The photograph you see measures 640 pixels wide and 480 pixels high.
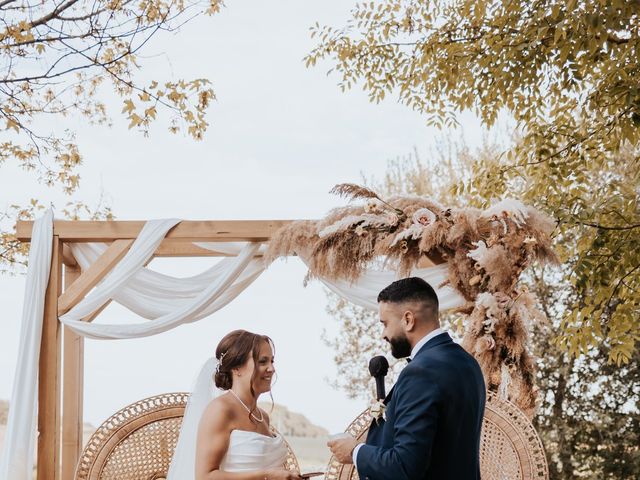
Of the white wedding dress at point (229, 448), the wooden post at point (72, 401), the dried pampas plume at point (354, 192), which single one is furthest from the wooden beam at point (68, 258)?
the dried pampas plume at point (354, 192)

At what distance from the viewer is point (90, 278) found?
18.6 ft

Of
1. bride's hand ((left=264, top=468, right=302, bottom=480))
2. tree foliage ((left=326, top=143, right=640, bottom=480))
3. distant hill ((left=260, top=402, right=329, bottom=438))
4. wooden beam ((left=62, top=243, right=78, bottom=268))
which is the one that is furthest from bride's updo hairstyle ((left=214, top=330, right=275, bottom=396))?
distant hill ((left=260, top=402, right=329, bottom=438))

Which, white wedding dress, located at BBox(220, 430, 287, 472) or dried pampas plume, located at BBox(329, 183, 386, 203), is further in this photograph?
dried pampas plume, located at BBox(329, 183, 386, 203)

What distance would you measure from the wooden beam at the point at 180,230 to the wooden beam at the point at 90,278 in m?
0.10

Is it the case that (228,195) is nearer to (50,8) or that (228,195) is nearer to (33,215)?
(33,215)

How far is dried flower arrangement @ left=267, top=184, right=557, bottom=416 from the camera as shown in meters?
4.97

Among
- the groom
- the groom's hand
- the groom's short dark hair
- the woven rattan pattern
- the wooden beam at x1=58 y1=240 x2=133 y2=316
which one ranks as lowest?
the woven rattan pattern

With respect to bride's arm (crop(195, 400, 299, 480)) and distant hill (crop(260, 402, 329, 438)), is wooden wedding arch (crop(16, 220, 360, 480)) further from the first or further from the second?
distant hill (crop(260, 402, 329, 438))

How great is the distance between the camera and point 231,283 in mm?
5746

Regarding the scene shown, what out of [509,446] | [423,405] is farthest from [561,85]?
[423,405]

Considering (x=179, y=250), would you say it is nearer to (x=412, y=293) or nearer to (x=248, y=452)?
(x=248, y=452)

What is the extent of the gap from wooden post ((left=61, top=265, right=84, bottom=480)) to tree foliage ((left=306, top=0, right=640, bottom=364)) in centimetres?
338

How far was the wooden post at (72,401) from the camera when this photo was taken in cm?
573

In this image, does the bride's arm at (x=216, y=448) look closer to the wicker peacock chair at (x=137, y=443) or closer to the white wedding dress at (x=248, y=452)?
the white wedding dress at (x=248, y=452)
